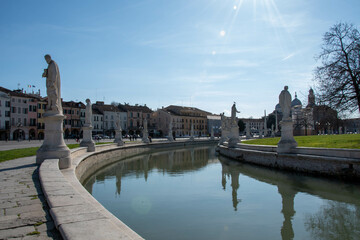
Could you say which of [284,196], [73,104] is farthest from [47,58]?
[73,104]

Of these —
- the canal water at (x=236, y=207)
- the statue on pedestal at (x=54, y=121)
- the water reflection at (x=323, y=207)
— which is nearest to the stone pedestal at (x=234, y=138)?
the water reflection at (x=323, y=207)

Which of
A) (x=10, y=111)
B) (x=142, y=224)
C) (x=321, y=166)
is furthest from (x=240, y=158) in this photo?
(x=10, y=111)

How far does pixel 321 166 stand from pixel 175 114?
79.5 meters

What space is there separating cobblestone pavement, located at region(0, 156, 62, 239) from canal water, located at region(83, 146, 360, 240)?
2.57 m

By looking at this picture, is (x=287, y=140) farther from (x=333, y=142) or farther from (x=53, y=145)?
(x=53, y=145)

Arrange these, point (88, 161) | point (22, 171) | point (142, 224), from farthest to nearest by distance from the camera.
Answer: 1. point (88, 161)
2. point (22, 171)
3. point (142, 224)

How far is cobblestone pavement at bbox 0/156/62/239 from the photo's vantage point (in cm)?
336

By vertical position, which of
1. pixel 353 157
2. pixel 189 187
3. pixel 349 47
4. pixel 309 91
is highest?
pixel 349 47

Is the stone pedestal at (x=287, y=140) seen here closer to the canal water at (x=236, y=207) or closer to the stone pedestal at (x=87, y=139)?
the canal water at (x=236, y=207)

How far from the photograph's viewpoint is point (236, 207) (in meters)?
8.51

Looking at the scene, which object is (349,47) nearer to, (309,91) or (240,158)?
(309,91)

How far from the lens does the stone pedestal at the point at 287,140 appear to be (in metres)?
15.7

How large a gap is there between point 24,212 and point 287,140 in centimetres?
1461

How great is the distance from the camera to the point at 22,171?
7926 mm
